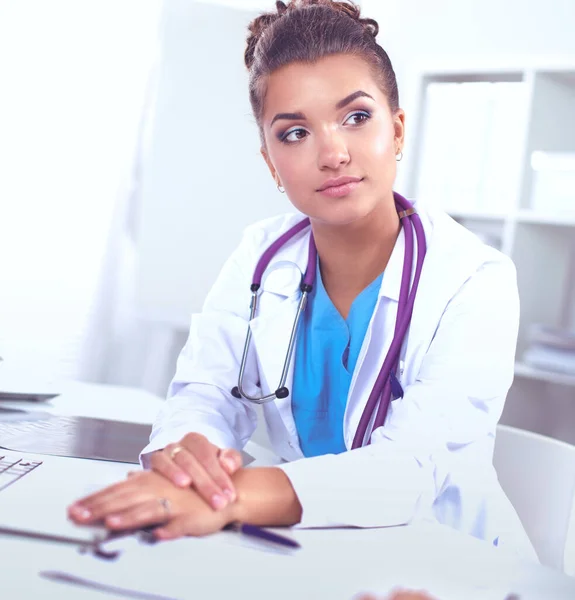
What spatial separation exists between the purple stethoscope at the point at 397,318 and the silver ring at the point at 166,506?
420 millimetres

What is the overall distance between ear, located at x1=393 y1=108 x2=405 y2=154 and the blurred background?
127 cm

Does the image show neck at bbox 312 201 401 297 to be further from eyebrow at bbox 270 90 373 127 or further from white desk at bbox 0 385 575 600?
white desk at bbox 0 385 575 600

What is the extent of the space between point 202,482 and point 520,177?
200cm

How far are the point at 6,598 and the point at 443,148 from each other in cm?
245

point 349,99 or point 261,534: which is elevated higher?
point 349,99

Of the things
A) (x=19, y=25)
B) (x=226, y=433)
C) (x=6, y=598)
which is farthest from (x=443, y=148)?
(x=6, y=598)

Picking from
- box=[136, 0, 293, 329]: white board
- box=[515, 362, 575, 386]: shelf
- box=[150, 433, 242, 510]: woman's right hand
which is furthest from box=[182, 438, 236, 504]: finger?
box=[136, 0, 293, 329]: white board

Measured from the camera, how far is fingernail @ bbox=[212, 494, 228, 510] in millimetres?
865

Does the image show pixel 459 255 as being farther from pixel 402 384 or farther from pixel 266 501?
pixel 266 501

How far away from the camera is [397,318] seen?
127 centimetres

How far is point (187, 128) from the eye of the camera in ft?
10.1

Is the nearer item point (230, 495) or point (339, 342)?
point (230, 495)

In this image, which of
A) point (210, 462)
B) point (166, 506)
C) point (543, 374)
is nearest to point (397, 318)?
point (210, 462)

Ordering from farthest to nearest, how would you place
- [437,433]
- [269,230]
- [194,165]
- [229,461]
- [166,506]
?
[194,165] → [269,230] → [437,433] → [229,461] → [166,506]
